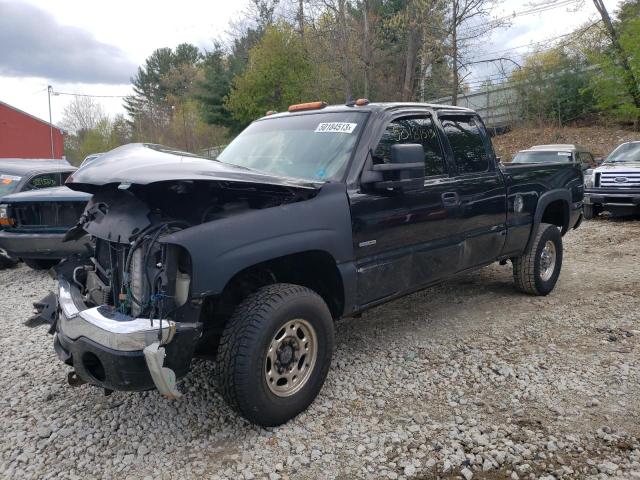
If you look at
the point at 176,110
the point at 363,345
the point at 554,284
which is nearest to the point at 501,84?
the point at 554,284

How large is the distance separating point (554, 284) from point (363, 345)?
9.03 ft

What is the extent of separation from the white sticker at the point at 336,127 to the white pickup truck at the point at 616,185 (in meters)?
9.54

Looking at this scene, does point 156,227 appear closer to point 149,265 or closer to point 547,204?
point 149,265

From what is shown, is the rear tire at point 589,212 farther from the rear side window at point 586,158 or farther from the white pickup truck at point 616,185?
the rear side window at point 586,158

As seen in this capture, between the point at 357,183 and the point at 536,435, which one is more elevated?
the point at 357,183

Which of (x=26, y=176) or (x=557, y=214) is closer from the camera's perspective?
(x=557, y=214)

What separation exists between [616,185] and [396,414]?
1027 centimetres

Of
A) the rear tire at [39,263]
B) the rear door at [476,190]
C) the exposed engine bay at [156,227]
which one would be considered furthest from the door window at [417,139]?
the rear tire at [39,263]

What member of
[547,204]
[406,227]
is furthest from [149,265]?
[547,204]

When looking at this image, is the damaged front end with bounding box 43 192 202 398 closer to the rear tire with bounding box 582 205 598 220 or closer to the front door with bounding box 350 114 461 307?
the front door with bounding box 350 114 461 307

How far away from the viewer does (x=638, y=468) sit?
276cm

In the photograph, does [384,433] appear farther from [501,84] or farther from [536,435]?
[501,84]

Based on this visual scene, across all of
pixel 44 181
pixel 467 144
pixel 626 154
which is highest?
pixel 626 154

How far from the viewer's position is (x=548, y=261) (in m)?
5.93
